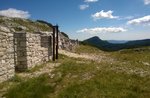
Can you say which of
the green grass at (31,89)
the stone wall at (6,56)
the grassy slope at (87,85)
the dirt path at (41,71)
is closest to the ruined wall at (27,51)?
the dirt path at (41,71)

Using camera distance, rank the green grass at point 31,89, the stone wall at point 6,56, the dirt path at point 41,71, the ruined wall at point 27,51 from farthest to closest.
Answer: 1. the ruined wall at point 27,51
2. the dirt path at point 41,71
3. the stone wall at point 6,56
4. the green grass at point 31,89

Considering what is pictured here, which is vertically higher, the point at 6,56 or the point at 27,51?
the point at 27,51

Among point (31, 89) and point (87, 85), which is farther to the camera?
point (87, 85)

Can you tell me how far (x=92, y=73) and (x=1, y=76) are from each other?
21.1 ft

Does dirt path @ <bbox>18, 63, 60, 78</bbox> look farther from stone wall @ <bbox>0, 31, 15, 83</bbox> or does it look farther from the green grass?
the green grass

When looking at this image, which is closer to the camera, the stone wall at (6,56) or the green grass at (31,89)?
the green grass at (31,89)

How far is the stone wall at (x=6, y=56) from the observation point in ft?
58.0

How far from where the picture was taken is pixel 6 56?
18.2 meters

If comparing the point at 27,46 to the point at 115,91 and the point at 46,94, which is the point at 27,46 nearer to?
the point at 46,94

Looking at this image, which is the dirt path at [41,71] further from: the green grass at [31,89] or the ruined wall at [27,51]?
the green grass at [31,89]

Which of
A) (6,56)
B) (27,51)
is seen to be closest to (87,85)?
(6,56)

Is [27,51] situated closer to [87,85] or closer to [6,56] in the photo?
[6,56]

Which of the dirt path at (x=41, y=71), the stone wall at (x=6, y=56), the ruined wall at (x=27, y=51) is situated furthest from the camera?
the ruined wall at (x=27, y=51)

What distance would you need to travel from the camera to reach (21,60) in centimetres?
2116
